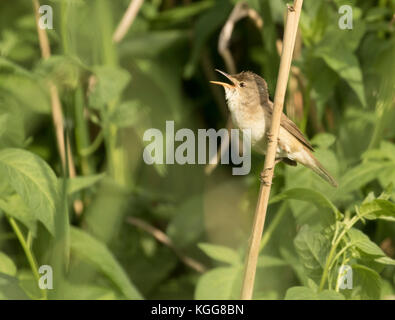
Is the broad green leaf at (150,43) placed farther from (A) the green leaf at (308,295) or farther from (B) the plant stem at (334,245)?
(A) the green leaf at (308,295)

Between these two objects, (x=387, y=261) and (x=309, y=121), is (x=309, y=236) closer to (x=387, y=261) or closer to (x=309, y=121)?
(x=387, y=261)

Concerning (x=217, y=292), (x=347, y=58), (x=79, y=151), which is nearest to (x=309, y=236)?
(x=217, y=292)

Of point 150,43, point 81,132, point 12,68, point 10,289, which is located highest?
point 150,43

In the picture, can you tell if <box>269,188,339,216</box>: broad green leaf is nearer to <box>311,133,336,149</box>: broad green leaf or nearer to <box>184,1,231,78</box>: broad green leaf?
<box>311,133,336,149</box>: broad green leaf

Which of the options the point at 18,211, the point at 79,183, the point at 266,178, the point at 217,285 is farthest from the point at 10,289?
the point at 266,178

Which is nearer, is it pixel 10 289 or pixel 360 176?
pixel 10 289

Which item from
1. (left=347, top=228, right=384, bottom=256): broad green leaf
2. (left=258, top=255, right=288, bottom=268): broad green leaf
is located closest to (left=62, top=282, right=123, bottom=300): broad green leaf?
(left=258, top=255, right=288, bottom=268): broad green leaf

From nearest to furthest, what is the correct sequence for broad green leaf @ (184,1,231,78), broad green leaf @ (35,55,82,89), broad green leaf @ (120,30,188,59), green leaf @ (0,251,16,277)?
green leaf @ (0,251,16,277)
broad green leaf @ (35,55,82,89)
broad green leaf @ (184,1,231,78)
broad green leaf @ (120,30,188,59)

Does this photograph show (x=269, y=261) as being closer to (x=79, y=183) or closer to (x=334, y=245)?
(x=334, y=245)
